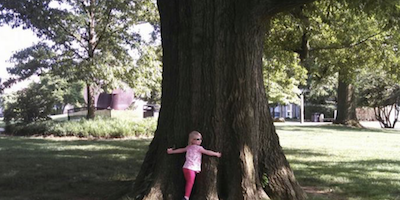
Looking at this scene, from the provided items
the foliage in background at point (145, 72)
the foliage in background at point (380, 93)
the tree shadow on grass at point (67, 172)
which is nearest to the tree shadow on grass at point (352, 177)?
the tree shadow on grass at point (67, 172)

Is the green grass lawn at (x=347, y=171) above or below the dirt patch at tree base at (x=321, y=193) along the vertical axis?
above

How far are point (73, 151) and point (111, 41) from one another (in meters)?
8.62

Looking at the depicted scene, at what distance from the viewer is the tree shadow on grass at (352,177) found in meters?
6.65

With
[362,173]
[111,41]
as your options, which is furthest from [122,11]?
[362,173]

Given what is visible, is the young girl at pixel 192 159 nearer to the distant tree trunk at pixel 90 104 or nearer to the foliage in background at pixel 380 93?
the distant tree trunk at pixel 90 104

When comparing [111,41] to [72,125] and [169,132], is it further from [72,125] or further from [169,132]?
[169,132]

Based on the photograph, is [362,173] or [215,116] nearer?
[215,116]

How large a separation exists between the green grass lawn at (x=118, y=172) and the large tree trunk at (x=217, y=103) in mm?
866

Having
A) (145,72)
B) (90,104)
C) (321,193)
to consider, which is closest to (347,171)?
(321,193)

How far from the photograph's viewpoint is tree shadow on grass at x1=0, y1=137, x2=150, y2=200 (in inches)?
259

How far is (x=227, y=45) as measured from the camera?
550 cm

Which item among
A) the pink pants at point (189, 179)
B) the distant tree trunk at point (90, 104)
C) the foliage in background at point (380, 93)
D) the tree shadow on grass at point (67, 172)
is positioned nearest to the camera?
the pink pants at point (189, 179)

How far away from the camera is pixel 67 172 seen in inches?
338

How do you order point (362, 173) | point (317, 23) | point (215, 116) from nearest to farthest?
point (215, 116) → point (362, 173) → point (317, 23)
